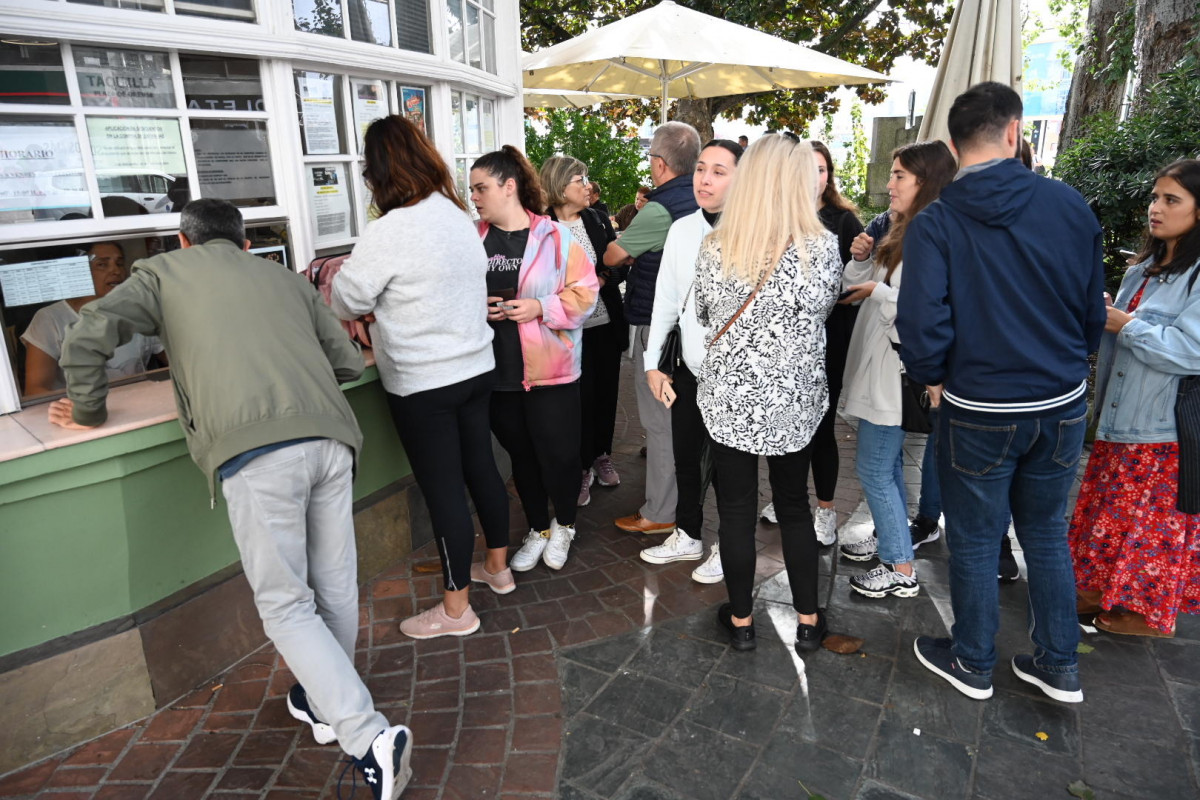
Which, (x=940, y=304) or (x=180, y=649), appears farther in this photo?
(x=180, y=649)

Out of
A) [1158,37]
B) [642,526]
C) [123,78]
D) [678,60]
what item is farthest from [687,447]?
[1158,37]

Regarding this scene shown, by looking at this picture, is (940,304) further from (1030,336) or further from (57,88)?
(57,88)

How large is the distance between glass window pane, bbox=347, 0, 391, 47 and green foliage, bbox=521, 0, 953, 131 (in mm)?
9168

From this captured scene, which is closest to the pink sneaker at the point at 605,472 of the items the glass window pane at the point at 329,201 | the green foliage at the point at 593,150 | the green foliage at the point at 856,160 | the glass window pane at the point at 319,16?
the glass window pane at the point at 329,201

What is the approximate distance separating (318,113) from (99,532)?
2.11 metres

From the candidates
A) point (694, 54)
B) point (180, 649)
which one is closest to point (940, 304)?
point (180, 649)

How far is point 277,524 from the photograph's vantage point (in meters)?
2.41

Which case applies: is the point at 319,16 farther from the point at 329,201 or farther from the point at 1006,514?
the point at 1006,514

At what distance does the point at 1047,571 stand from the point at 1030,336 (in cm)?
90

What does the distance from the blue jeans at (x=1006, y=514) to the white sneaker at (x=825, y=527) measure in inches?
46.2

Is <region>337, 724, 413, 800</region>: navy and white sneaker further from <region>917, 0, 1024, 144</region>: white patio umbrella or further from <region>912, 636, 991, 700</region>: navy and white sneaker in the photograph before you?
<region>917, 0, 1024, 144</region>: white patio umbrella

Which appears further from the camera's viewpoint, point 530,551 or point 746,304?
point 530,551

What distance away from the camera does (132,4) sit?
2.99 metres

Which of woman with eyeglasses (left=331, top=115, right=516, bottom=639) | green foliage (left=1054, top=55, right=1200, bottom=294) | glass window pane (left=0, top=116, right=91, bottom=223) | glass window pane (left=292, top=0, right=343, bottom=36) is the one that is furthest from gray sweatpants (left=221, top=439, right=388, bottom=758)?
green foliage (left=1054, top=55, right=1200, bottom=294)
